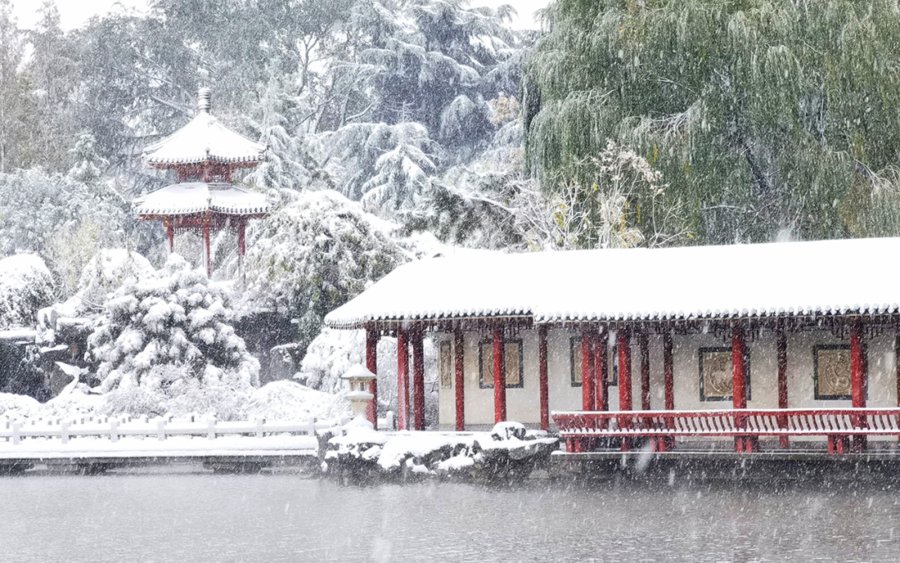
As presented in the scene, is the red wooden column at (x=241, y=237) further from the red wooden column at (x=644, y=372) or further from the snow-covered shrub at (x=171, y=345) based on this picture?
the red wooden column at (x=644, y=372)

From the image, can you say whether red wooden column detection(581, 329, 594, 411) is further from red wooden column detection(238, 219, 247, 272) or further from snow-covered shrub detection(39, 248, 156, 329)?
red wooden column detection(238, 219, 247, 272)

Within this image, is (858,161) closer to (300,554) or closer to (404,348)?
(404,348)

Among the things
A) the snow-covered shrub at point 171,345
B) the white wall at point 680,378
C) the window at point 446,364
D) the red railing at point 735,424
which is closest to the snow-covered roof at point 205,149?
the snow-covered shrub at point 171,345

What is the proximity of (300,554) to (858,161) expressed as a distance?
2113 centimetres

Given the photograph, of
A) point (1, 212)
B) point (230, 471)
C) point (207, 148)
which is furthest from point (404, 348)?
point (1, 212)

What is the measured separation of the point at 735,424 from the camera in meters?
24.5

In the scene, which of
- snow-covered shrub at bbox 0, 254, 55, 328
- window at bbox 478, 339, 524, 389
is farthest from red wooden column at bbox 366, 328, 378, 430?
snow-covered shrub at bbox 0, 254, 55, 328

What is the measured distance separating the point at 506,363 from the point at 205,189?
17.6 metres

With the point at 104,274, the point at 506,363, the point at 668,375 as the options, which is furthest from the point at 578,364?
the point at 104,274

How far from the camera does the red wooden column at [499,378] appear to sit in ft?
87.1

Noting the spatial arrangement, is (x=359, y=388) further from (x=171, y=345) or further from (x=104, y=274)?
(x=104, y=274)

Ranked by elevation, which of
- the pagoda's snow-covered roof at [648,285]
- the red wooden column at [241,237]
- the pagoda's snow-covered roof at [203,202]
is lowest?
the pagoda's snow-covered roof at [648,285]

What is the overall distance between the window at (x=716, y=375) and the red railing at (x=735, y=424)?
35.8 inches

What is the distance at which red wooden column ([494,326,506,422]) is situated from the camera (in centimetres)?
2655
